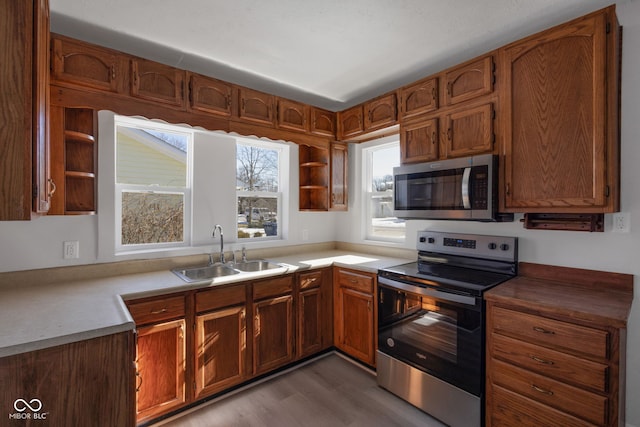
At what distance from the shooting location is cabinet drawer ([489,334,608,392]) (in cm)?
146

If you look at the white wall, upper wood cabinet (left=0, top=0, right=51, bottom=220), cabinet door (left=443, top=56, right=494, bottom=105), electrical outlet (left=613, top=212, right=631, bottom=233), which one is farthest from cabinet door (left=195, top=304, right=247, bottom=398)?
electrical outlet (left=613, top=212, right=631, bottom=233)

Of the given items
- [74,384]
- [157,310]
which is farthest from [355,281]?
[74,384]

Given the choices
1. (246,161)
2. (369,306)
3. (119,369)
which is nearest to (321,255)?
(369,306)

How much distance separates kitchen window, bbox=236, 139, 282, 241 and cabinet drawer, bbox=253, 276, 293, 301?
0.76m

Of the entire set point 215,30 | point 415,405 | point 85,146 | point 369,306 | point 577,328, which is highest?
point 215,30

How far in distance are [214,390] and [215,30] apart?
245cm

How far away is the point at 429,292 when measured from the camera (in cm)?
209

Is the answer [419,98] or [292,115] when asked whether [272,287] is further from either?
[419,98]

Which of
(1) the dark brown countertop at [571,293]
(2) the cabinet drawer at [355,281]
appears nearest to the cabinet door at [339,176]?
(2) the cabinet drawer at [355,281]

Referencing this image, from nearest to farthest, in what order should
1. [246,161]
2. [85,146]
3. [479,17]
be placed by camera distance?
[479,17], [85,146], [246,161]

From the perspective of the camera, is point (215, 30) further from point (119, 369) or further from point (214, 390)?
point (214, 390)

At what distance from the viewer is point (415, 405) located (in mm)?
2172

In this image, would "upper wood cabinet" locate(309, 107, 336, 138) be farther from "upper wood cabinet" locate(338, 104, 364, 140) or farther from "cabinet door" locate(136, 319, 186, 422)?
"cabinet door" locate(136, 319, 186, 422)

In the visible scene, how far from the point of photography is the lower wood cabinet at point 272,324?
2420 mm
